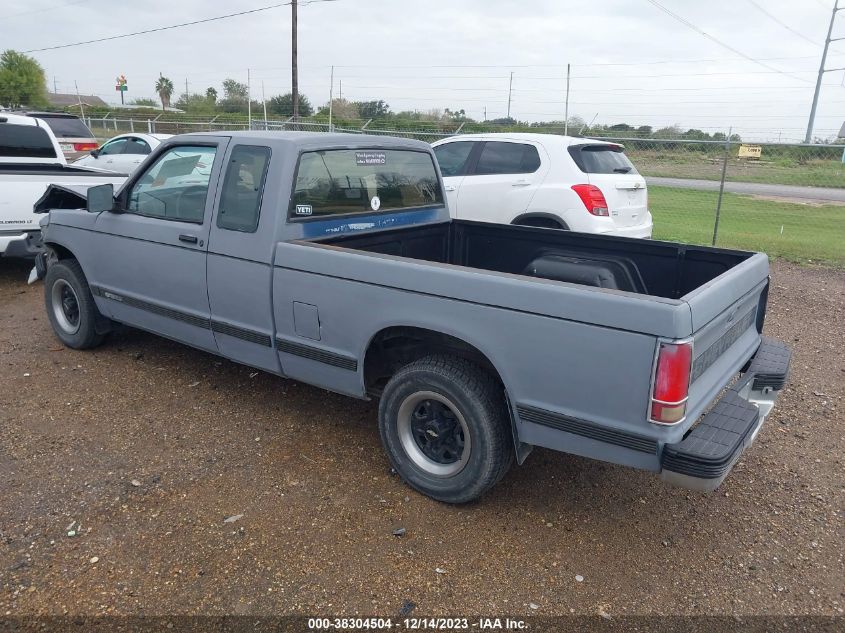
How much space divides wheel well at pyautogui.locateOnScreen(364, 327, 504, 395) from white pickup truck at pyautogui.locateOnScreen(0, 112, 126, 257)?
13.5 ft

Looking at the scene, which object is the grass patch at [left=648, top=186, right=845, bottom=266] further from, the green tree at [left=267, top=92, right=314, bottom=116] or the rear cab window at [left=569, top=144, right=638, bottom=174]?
the green tree at [left=267, top=92, right=314, bottom=116]

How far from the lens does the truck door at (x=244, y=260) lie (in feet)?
12.4

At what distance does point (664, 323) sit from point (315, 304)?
1.84 metres

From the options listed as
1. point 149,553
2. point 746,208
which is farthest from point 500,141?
point 746,208

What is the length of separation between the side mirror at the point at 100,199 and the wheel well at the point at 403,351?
7.52ft

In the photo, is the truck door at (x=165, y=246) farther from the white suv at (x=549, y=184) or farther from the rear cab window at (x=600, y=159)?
the rear cab window at (x=600, y=159)

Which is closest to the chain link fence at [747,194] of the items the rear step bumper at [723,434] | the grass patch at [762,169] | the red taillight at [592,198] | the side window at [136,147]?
the grass patch at [762,169]

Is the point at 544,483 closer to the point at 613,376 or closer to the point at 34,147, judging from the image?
the point at 613,376

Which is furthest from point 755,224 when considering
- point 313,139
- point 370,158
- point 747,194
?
point 313,139

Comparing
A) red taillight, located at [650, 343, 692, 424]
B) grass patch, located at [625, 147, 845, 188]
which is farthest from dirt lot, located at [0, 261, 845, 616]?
grass patch, located at [625, 147, 845, 188]

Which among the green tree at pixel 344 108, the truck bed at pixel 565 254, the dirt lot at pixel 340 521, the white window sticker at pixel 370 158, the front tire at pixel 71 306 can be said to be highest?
the green tree at pixel 344 108

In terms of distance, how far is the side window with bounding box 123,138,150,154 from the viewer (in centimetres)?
1324

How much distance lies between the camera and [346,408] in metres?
4.51

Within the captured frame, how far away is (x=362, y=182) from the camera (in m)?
4.29
